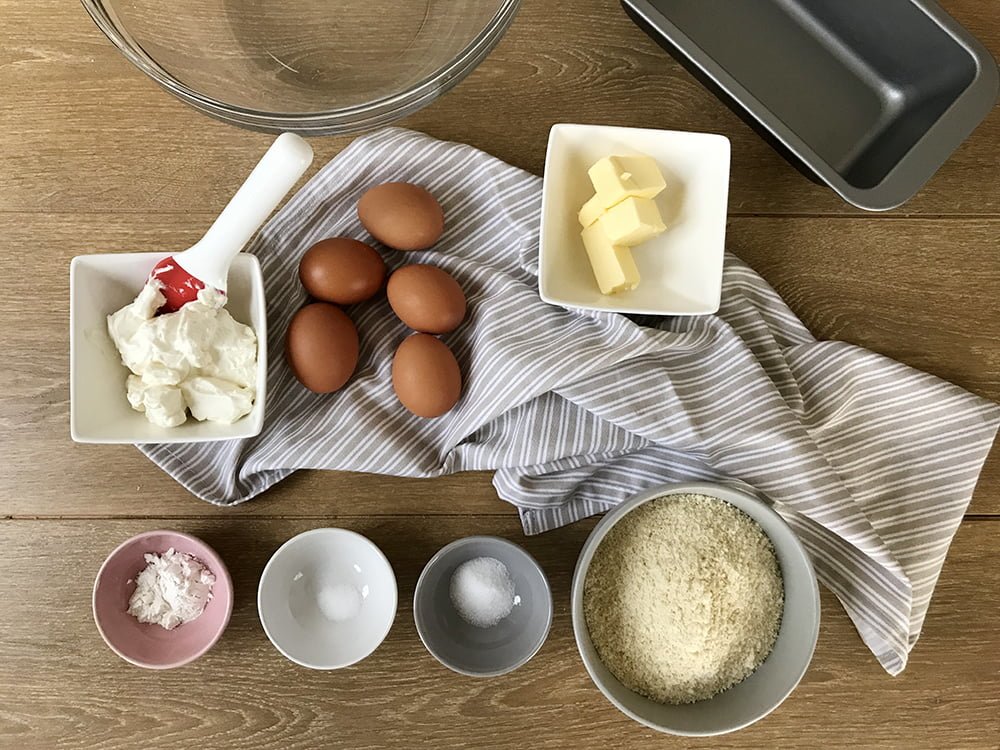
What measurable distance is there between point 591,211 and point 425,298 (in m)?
0.18

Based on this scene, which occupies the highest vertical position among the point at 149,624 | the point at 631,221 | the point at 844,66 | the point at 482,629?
the point at 844,66

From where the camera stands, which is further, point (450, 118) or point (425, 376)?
point (450, 118)

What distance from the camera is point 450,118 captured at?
37.4 inches

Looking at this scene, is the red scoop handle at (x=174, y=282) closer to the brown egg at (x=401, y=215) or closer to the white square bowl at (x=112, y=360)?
the white square bowl at (x=112, y=360)

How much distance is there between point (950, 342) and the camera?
0.95 meters

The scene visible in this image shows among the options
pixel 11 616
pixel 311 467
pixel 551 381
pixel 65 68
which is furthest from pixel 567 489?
pixel 65 68

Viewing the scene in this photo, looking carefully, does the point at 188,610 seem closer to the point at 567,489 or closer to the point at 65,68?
the point at 567,489

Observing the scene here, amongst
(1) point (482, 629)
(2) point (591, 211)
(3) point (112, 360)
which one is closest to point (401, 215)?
(2) point (591, 211)

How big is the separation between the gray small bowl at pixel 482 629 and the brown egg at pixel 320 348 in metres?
0.20

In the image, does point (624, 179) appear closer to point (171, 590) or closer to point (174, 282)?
point (174, 282)

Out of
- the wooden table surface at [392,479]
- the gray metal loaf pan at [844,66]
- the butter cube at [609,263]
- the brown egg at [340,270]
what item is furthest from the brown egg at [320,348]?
the gray metal loaf pan at [844,66]

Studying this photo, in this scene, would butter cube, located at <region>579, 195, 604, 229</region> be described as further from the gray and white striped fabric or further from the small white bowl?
the small white bowl

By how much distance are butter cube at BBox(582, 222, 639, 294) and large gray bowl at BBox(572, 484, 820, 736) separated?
198mm

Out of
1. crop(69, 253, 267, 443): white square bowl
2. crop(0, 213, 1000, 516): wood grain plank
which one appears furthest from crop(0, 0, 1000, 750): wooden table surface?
crop(69, 253, 267, 443): white square bowl
